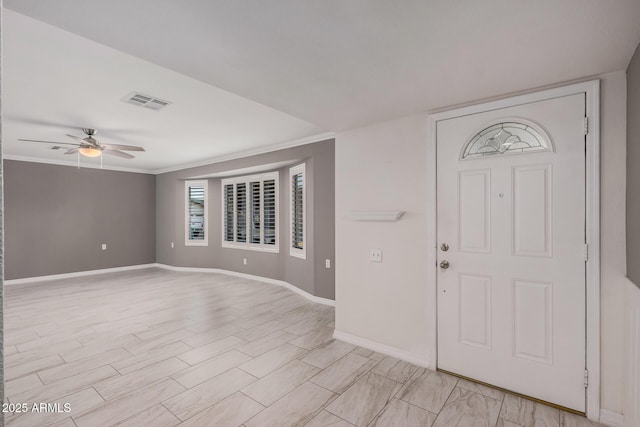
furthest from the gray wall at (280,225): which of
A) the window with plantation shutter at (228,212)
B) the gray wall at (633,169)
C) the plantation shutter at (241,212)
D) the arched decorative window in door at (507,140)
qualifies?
the gray wall at (633,169)

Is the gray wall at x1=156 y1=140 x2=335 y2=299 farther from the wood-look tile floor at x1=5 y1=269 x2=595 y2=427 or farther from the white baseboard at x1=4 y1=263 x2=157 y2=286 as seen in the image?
the wood-look tile floor at x1=5 y1=269 x2=595 y2=427

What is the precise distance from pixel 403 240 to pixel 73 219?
24.0 ft

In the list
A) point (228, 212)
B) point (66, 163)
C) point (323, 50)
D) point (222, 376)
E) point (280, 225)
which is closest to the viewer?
point (323, 50)

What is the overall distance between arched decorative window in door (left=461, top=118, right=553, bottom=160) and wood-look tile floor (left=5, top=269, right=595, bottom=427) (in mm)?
1900

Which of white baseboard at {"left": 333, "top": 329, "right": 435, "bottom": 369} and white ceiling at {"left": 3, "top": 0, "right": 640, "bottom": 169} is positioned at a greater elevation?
white ceiling at {"left": 3, "top": 0, "right": 640, "bottom": 169}

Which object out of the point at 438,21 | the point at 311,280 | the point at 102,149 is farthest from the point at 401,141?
the point at 102,149

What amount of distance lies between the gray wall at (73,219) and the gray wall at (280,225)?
46 cm

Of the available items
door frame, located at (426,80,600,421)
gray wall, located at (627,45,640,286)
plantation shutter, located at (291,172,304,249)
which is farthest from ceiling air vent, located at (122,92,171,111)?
gray wall, located at (627,45,640,286)

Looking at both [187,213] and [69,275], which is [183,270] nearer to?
[187,213]

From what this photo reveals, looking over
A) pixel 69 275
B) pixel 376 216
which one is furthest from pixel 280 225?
pixel 69 275

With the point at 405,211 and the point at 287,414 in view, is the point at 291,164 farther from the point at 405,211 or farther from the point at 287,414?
the point at 287,414

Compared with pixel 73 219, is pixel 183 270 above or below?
below

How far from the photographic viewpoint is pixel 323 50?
1843 mm

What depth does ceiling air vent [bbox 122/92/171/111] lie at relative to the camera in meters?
3.13
